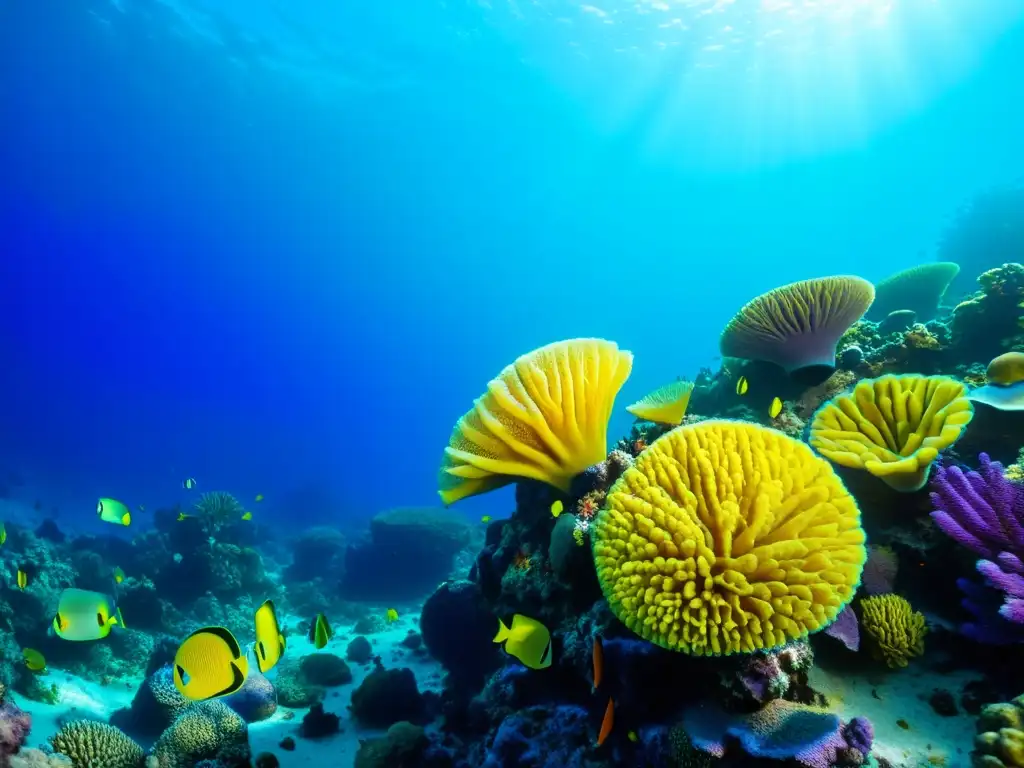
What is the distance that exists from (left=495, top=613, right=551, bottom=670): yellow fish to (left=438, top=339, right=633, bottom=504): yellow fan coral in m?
1.23

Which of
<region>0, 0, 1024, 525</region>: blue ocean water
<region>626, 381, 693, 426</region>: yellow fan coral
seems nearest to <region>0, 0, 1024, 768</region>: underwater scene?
<region>626, 381, 693, 426</region>: yellow fan coral

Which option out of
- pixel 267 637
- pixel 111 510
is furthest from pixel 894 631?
pixel 111 510

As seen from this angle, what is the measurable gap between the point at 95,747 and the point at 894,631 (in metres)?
6.61

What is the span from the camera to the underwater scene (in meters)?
2.74

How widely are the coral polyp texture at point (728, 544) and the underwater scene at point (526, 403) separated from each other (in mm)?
21

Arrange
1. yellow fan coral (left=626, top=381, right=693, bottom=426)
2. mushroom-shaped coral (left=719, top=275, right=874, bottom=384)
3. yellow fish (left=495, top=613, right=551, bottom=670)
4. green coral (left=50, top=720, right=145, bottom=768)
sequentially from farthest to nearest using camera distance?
yellow fan coral (left=626, top=381, right=693, bottom=426) < mushroom-shaped coral (left=719, top=275, right=874, bottom=384) < green coral (left=50, top=720, right=145, bottom=768) < yellow fish (left=495, top=613, right=551, bottom=670)

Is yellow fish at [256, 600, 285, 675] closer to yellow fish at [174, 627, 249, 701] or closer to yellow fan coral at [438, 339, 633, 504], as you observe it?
yellow fish at [174, 627, 249, 701]

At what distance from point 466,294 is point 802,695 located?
132 metres

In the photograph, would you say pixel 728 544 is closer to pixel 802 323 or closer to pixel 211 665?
pixel 211 665

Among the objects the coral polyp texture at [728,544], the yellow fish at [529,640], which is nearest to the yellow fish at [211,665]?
the yellow fish at [529,640]

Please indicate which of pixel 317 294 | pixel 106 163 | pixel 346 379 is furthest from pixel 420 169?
pixel 346 379

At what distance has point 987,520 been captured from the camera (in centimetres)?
295

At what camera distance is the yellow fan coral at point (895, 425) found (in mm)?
3189

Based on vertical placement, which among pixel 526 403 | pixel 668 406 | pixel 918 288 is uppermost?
pixel 918 288
